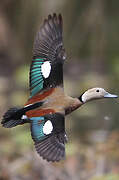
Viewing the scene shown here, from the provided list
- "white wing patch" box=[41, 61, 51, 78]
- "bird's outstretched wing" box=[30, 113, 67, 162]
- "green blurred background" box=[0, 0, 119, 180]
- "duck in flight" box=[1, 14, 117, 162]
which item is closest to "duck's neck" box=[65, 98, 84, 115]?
"duck in flight" box=[1, 14, 117, 162]

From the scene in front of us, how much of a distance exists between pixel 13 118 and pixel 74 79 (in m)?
6.31

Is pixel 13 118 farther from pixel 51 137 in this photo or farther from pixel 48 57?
pixel 48 57

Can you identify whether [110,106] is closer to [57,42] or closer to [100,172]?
[100,172]

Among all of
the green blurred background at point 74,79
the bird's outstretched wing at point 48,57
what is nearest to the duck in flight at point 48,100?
the bird's outstretched wing at point 48,57

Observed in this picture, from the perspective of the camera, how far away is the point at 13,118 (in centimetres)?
431

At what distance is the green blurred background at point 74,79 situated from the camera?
6723 millimetres

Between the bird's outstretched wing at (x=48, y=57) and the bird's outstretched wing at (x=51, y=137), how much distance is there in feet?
1.11

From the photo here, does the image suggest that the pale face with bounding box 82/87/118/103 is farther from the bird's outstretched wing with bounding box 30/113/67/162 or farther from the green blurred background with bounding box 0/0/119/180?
the green blurred background with bounding box 0/0/119/180

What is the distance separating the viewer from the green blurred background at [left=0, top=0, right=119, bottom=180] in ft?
22.1

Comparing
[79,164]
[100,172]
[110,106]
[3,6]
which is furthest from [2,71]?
[100,172]

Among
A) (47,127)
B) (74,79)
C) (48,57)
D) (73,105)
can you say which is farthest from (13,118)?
(74,79)

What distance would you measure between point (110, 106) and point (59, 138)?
15.5ft

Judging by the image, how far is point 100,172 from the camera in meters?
6.32

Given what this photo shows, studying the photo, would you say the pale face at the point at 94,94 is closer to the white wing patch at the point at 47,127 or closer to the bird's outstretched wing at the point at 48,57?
the bird's outstretched wing at the point at 48,57
